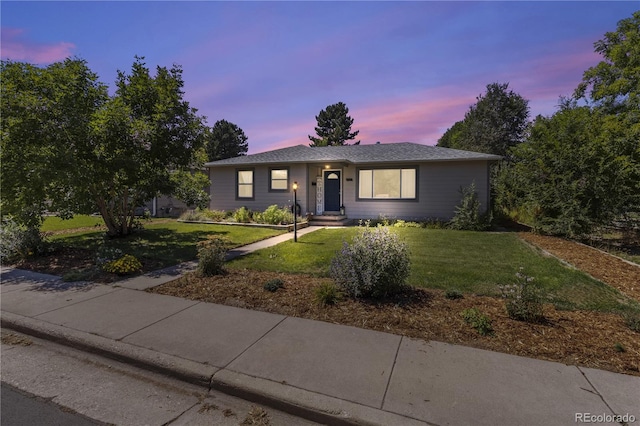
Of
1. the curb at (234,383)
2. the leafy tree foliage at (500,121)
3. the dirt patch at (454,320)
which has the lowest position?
the curb at (234,383)

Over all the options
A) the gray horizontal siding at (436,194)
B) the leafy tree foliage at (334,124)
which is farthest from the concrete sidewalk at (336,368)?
the leafy tree foliage at (334,124)

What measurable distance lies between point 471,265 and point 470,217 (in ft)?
22.0

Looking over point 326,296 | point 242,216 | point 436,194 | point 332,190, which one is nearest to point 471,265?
point 326,296

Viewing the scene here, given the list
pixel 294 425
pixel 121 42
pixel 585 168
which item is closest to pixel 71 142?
pixel 121 42

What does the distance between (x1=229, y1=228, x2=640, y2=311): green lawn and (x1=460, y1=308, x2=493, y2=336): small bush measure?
1.27 metres

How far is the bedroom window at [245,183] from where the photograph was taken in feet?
53.8

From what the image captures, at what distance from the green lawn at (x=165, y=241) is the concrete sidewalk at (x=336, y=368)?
3.47m

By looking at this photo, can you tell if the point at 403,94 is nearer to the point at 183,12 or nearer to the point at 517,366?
the point at 183,12

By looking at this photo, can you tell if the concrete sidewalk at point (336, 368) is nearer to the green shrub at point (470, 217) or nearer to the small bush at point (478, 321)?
the small bush at point (478, 321)

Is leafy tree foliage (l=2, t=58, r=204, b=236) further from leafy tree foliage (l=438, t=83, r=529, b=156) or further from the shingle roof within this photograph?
leafy tree foliage (l=438, t=83, r=529, b=156)

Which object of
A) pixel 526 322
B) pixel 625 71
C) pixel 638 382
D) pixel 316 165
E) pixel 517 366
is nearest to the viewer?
pixel 638 382

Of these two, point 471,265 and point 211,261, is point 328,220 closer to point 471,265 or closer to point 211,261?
point 471,265

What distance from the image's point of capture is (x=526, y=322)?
12.3ft

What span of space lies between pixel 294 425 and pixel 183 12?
874 centimetres
